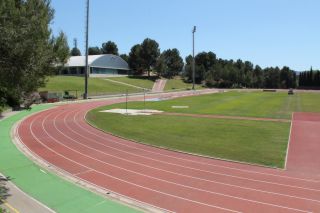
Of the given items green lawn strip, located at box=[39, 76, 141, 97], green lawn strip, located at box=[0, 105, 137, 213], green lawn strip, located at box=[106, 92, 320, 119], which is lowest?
green lawn strip, located at box=[0, 105, 137, 213]

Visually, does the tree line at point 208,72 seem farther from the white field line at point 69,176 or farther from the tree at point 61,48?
the tree at point 61,48

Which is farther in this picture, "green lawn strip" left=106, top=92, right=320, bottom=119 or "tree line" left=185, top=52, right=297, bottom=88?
"tree line" left=185, top=52, right=297, bottom=88

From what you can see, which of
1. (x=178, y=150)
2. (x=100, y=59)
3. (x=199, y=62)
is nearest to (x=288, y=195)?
(x=178, y=150)

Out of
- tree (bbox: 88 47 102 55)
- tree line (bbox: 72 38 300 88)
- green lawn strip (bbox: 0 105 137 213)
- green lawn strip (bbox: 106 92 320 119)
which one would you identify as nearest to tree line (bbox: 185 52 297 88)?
tree line (bbox: 72 38 300 88)

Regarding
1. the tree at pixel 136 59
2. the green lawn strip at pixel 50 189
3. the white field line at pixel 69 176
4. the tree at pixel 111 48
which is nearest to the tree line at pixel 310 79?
the tree at pixel 136 59

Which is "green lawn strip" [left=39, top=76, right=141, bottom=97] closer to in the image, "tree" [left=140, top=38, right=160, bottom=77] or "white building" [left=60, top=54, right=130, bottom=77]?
"white building" [left=60, top=54, right=130, bottom=77]

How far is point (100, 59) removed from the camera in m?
109

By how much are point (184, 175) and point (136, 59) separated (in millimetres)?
107927

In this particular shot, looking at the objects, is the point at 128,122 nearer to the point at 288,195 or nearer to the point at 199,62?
the point at 288,195

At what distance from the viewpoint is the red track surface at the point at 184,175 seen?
14141 mm

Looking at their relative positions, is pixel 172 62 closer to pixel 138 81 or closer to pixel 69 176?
pixel 138 81

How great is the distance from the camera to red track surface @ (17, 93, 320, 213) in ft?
46.4

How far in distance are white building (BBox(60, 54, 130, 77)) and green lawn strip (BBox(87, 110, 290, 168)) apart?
6717cm

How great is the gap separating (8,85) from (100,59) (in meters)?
96.6
